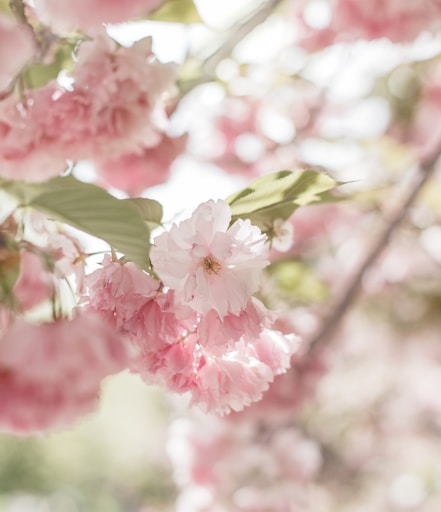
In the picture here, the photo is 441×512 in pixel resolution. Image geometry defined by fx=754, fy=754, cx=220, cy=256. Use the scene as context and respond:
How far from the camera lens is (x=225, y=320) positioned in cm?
61

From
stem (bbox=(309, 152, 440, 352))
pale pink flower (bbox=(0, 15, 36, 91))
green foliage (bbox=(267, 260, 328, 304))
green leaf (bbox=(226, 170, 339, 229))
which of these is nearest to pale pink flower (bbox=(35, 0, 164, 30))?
pale pink flower (bbox=(0, 15, 36, 91))

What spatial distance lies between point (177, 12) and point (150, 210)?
0.40 m

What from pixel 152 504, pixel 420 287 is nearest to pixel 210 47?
pixel 420 287

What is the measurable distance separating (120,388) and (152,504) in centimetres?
801

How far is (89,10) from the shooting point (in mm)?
538

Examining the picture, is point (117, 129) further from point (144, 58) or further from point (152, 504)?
point (152, 504)

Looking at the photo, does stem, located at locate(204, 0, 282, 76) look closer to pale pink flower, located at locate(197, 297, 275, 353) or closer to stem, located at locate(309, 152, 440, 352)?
stem, located at locate(309, 152, 440, 352)

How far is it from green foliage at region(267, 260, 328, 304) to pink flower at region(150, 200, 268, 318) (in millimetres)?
782

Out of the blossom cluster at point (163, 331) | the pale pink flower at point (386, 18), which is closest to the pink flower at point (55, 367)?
the blossom cluster at point (163, 331)

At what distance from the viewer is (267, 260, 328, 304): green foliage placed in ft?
4.57

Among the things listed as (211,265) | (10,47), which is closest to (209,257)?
(211,265)

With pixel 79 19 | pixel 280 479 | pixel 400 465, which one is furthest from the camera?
pixel 400 465

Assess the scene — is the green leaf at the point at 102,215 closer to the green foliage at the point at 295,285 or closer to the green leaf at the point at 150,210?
the green leaf at the point at 150,210

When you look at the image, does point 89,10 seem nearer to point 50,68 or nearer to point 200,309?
point 200,309
